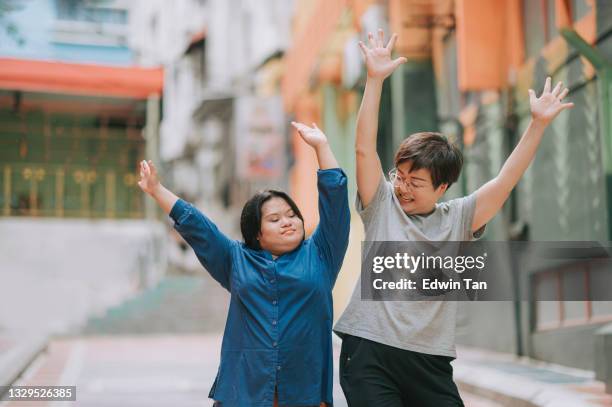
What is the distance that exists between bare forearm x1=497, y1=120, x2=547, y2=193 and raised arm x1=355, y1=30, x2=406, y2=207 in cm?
39

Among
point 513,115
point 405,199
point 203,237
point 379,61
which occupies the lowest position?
point 203,237

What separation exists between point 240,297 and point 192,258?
19.8m

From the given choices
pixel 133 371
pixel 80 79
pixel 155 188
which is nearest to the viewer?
pixel 155 188

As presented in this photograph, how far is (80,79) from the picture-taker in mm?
12172

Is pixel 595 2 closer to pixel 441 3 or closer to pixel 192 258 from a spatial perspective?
pixel 441 3

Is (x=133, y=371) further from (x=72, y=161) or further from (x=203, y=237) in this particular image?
(x=203, y=237)

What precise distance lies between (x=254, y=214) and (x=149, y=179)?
0.38 meters

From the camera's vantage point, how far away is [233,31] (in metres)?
25.3

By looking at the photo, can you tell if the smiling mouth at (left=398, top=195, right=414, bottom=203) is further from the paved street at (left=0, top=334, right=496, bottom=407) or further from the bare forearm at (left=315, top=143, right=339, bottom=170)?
the paved street at (left=0, top=334, right=496, bottom=407)

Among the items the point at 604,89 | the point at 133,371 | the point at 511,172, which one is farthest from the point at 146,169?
the point at 133,371

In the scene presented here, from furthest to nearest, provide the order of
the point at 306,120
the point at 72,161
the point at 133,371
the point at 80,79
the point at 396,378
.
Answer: the point at 306,120
the point at 72,161
the point at 80,79
the point at 133,371
the point at 396,378

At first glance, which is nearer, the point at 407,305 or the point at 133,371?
the point at 407,305

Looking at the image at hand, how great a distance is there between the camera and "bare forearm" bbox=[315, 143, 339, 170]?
3.00 meters

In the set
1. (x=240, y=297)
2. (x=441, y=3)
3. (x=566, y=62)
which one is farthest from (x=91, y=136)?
(x=240, y=297)
